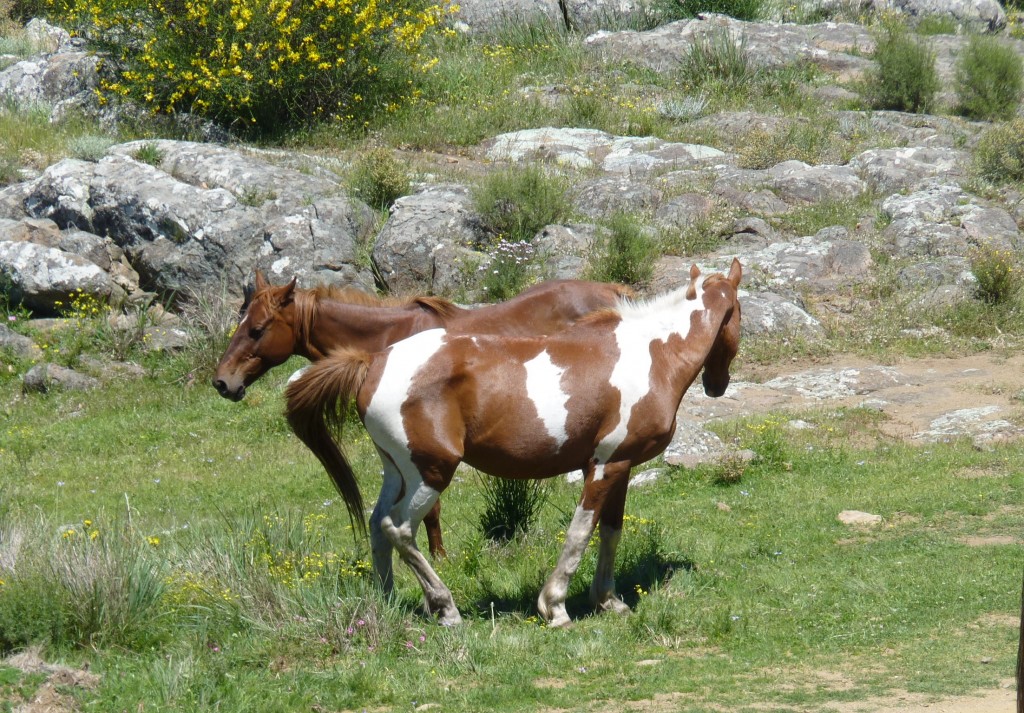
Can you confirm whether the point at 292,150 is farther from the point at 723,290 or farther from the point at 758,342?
the point at 723,290

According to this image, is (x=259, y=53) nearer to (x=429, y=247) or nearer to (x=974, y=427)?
(x=429, y=247)

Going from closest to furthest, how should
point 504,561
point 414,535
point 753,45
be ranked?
point 414,535 < point 504,561 < point 753,45

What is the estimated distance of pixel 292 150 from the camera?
19547 millimetres

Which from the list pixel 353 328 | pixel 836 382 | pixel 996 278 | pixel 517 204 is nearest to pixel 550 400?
pixel 353 328

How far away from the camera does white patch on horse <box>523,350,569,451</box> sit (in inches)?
287

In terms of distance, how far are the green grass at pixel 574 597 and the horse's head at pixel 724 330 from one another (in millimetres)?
1274

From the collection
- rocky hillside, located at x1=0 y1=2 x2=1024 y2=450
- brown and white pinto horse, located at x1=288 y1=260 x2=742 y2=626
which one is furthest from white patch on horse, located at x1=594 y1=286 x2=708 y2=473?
rocky hillside, located at x1=0 y1=2 x2=1024 y2=450

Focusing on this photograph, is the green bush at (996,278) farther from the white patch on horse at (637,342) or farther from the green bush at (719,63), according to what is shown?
the green bush at (719,63)

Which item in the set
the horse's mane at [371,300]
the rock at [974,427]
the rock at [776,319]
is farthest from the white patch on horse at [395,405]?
the rock at [776,319]

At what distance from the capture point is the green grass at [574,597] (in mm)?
6320

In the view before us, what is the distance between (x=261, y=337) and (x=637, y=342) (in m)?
2.91

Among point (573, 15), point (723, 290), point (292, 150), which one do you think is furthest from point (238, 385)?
point (573, 15)

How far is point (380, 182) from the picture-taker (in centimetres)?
1728

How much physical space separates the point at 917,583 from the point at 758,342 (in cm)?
683
